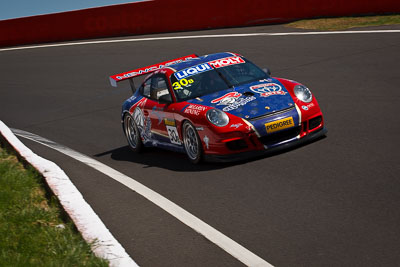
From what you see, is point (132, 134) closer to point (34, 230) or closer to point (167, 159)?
point (167, 159)

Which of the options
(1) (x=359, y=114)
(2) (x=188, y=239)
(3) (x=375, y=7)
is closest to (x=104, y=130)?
(1) (x=359, y=114)

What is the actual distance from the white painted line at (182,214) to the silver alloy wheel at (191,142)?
917mm

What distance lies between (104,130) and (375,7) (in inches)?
454

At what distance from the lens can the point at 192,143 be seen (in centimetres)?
848

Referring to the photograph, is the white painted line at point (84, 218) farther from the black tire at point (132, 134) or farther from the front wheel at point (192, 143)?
the black tire at point (132, 134)

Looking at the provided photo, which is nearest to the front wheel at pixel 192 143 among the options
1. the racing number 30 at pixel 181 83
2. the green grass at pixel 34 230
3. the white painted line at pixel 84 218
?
the racing number 30 at pixel 181 83

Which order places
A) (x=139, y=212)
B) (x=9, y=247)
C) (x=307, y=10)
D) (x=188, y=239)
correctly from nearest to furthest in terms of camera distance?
1. (x=9, y=247)
2. (x=188, y=239)
3. (x=139, y=212)
4. (x=307, y=10)

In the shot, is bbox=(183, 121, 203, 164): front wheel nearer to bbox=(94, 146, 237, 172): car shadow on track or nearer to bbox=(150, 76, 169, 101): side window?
bbox=(94, 146, 237, 172): car shadow on track

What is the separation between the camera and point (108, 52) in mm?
23625

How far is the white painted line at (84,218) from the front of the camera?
14.7ft

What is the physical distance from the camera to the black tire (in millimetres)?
10219

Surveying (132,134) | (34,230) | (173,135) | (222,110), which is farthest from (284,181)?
(132,134)

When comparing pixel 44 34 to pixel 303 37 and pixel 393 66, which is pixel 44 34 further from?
pixel 393 66

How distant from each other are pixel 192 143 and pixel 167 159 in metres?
0.94
